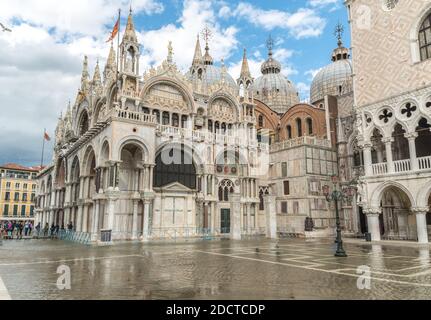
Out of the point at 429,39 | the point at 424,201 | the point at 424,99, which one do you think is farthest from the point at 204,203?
the point at 429,39

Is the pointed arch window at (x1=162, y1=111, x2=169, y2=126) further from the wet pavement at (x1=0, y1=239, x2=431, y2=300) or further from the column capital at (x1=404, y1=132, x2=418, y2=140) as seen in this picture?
the column capital at (x1=404, y1=132, x2=418, y2=140)

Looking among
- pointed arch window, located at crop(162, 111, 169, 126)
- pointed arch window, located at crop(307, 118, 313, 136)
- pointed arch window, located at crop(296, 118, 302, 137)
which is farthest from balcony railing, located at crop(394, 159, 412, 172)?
pointed arch window, located at crop(162, 111, 169, 126)

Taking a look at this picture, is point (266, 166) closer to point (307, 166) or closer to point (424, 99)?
Answer: point (307, 166)

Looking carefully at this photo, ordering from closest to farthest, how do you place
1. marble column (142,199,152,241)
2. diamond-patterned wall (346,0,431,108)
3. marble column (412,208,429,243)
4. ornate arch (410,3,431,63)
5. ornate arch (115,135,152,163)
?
marble column (412,208,429,243) < ornate arch (410,3,431,63) < diamond-patterned wall (346,0,431,108) < ornate arch (115,135,152,163) < marble column (142,199,152,241)

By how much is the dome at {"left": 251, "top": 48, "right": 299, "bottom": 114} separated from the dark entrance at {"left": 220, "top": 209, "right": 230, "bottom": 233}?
31970 millimetres

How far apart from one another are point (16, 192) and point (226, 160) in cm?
6410

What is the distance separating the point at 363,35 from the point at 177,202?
2117 centimetres

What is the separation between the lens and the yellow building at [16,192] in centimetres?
7425

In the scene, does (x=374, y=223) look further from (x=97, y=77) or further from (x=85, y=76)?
(x=85, y=76)

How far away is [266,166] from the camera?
1438 inches

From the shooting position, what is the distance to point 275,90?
205ft

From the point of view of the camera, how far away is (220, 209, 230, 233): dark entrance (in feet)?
107

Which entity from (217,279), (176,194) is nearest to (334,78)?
(176,194)
